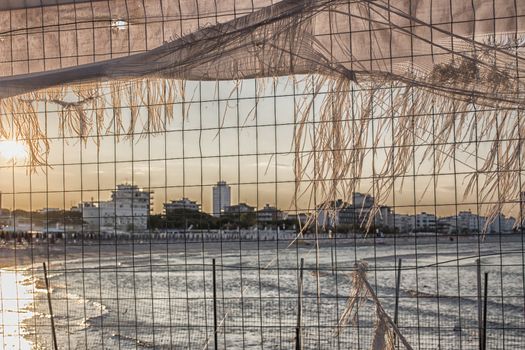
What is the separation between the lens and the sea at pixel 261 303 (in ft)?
14.8

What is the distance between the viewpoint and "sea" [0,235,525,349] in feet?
14.8

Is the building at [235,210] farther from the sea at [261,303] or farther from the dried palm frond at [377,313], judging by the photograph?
the dried palm frond at [377,313]

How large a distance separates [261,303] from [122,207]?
13.5 meters

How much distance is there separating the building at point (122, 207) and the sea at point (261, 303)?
1.12 ft

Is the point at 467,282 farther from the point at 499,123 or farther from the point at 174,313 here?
the point at 499,123

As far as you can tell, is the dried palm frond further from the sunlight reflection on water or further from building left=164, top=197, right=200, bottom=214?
the sunlight reflection on water

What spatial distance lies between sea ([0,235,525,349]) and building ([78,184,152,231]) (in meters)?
0.34

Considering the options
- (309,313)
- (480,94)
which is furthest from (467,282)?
(480,94)

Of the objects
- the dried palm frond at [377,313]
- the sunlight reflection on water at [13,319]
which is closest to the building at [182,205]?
the sunlight reflection on water at [13,319]

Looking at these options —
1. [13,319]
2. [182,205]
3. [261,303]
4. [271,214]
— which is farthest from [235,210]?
[13,319]

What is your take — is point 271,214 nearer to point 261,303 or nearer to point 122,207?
point 261,303

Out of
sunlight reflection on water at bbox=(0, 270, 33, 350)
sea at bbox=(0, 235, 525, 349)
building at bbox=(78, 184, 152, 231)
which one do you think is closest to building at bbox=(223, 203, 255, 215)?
sea at bbox=(0, 235, 525, 349)

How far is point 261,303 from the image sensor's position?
5.31 m

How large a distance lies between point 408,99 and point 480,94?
9.2 inches
